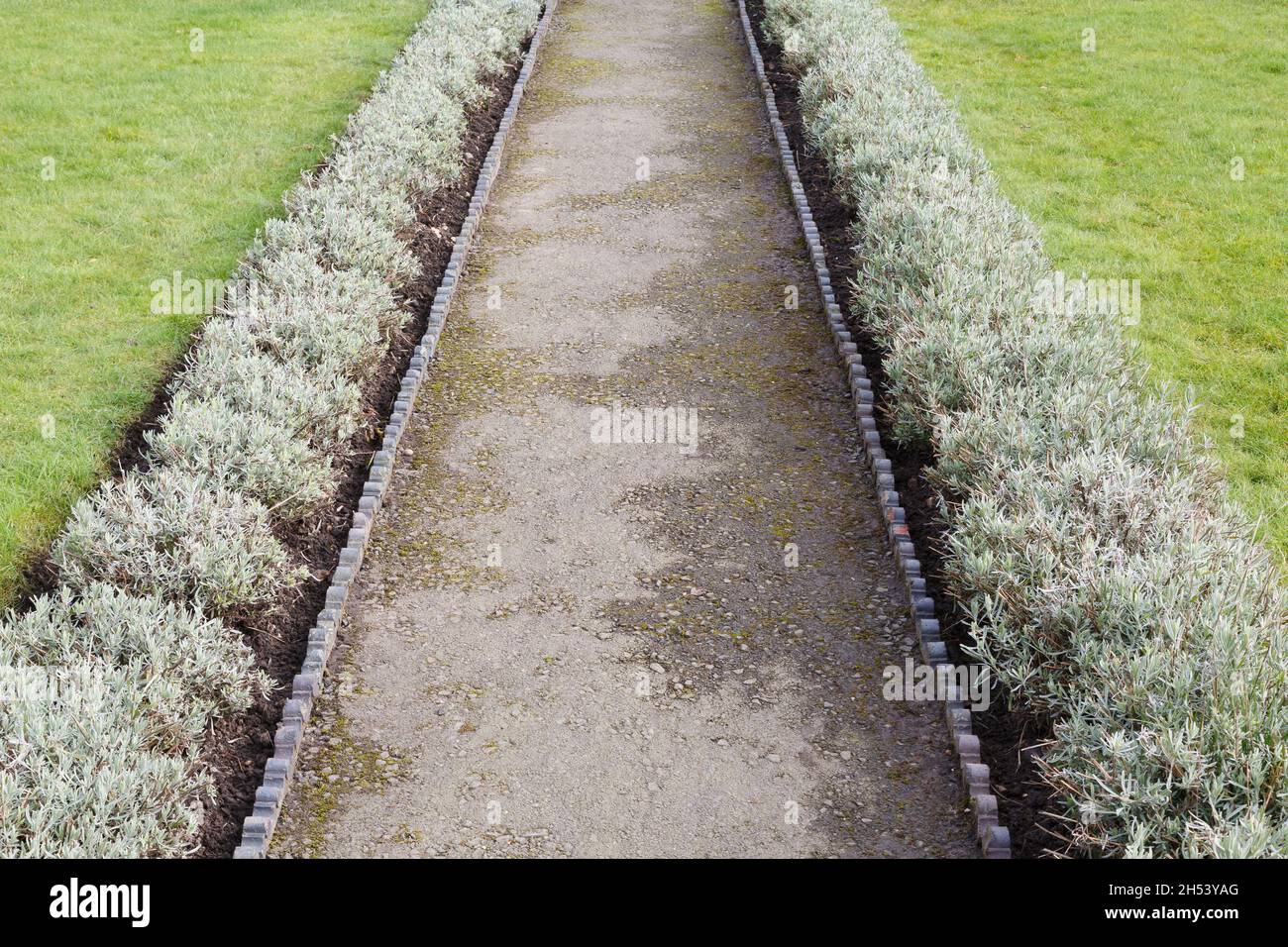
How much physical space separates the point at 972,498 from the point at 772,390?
293 cm

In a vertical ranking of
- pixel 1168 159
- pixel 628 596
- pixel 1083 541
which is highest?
pixel 1168 159

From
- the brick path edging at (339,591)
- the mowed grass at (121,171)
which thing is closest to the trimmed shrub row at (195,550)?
the brick path edging at (339,591)

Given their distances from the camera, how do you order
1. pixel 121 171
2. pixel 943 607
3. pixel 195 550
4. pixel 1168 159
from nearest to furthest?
pixel 195 550 < pixel 943 607 < pixel 121 171 < pixel 1168 159

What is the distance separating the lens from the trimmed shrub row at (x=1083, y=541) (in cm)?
495

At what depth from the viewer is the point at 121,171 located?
1315cm

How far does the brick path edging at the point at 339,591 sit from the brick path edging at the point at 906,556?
3.64 m

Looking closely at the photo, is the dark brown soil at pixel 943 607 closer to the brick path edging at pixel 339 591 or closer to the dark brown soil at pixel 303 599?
the brick path edging at pixel 339 591

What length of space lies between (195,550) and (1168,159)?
12.9 meters

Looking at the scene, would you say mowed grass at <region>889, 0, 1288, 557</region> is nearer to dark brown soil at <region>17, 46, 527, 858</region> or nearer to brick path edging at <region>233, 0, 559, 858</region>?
brick path edging at <region>233, 0, 559, 858</region>

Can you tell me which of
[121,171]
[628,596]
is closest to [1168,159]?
[628,596]

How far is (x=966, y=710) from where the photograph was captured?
6203 mm

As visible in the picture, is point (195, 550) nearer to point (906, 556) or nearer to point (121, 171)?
point (906, 556)

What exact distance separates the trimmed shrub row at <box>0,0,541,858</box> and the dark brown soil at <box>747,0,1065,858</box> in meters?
4.11

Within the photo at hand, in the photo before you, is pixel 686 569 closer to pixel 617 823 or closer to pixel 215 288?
pixel 617 823
